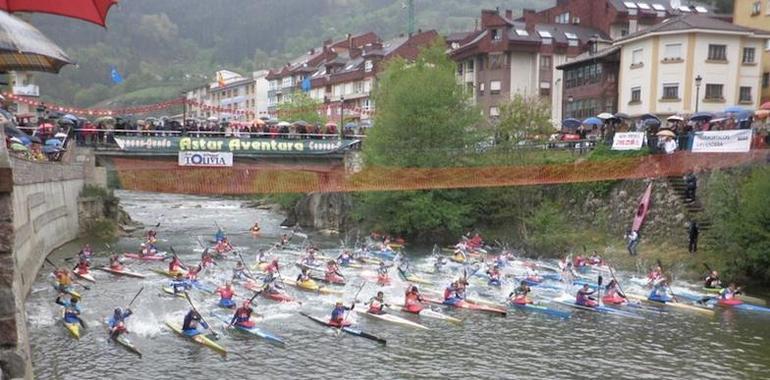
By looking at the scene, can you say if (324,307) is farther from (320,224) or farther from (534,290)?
(320,224)

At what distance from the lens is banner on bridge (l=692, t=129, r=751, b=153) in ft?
104

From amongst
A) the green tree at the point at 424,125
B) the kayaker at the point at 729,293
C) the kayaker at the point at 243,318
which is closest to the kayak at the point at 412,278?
the kayaker at the point at 243,318

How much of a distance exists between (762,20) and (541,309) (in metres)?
39.2

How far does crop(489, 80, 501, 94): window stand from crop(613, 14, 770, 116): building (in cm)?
1633

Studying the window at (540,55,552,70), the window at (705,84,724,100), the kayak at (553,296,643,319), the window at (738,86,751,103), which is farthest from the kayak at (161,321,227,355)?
the window at (540,55,552,70)

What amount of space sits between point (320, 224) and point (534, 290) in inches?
1109

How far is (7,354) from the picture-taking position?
33.6 feet

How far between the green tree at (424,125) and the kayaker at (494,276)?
13.8m

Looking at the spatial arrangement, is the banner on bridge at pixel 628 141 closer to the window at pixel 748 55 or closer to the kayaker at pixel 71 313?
the window at pixel 748 55

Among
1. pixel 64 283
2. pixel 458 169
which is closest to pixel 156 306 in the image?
pixel 64 283

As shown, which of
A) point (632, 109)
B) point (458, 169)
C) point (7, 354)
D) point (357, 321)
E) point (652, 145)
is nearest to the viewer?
point (7, 354)

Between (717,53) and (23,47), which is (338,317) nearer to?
(23,47)

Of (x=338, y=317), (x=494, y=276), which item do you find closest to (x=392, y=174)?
(x=494, y=276)

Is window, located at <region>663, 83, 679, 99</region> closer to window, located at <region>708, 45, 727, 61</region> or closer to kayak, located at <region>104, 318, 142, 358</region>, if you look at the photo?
window, located at <region>708, 45, 727, 61</region>
